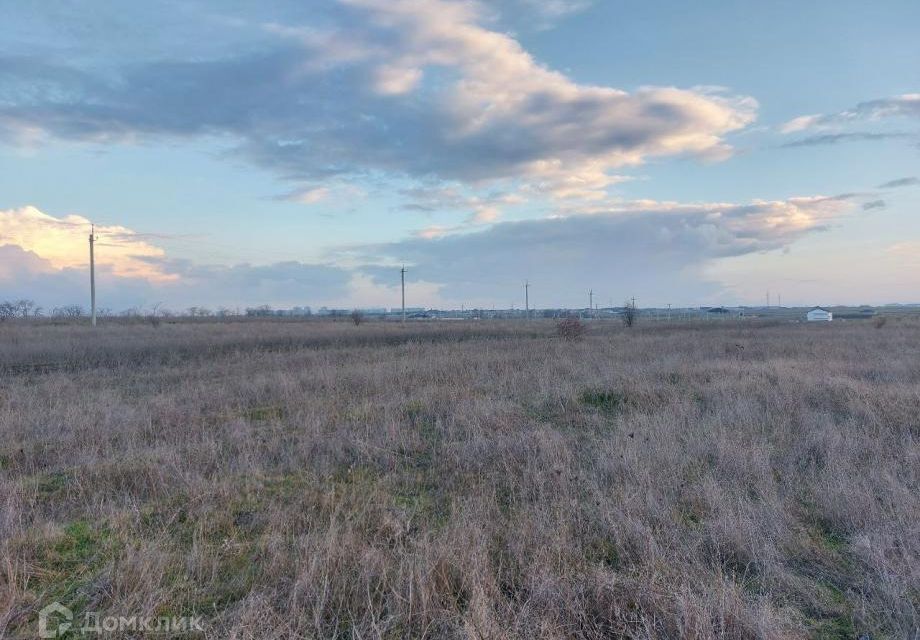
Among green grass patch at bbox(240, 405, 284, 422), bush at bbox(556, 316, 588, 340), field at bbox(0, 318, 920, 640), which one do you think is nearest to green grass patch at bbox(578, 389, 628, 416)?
field at bbox(0, 318, 920, 640)

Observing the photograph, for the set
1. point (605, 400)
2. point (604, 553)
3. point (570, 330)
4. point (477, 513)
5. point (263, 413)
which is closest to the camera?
point (604, 553)

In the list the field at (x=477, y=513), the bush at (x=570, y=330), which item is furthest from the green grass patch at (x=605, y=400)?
the bush at (x=570, y=330)

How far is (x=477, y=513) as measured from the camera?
201 inches

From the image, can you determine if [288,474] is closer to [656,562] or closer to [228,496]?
[228,496]

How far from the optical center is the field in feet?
11.8

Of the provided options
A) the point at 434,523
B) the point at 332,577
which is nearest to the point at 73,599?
the point at 332,577

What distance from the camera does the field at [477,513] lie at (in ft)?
11.8

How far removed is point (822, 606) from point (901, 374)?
1316cm

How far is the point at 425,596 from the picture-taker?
361 cm

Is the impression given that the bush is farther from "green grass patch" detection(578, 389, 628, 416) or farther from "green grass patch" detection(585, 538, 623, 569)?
"green grass patch" detection(585, 538, 623, 569)

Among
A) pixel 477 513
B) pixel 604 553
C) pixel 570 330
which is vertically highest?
pixel 570 330

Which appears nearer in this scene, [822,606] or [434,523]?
[822,606]

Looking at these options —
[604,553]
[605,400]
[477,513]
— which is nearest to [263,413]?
[477,513]

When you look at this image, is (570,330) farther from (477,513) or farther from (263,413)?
(477,513)
